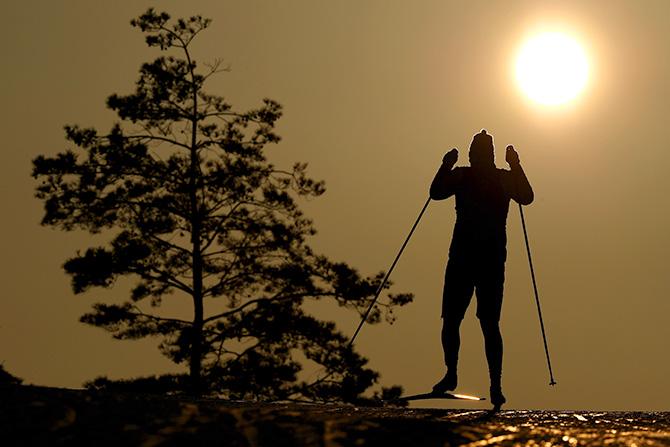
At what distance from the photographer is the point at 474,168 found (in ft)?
36.3

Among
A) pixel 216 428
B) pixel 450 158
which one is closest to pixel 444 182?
pixel 450 158

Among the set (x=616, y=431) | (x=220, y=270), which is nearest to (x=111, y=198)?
(x=220, y=270)

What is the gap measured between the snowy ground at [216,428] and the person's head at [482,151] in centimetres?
413

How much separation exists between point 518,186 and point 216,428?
19.7 feet

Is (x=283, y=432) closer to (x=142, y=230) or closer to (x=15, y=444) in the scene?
(x=15, y=444)

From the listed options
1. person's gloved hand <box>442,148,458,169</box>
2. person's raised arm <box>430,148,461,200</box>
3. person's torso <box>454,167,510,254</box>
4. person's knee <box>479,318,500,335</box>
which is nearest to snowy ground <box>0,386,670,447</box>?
person's knee <box>479,318,500,335</box>

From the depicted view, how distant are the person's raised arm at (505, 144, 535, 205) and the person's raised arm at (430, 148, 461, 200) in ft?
1.70

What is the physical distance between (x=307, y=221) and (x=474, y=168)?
1514cm

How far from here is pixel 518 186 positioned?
11.2m

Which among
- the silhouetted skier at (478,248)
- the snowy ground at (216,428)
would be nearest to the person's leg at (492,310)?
the silhouetted skier at (478,248)

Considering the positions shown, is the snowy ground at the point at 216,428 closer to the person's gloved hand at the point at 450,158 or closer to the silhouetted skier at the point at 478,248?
the silhouetted skier at the point at 478,248

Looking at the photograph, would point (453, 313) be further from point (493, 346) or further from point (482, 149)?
point (482, 149)

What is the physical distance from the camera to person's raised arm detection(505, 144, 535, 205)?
11.2 m

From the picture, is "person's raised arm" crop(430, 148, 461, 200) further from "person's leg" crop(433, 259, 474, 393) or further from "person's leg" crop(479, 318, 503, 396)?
"person's leg" crop(479, 318, 503, 396)
